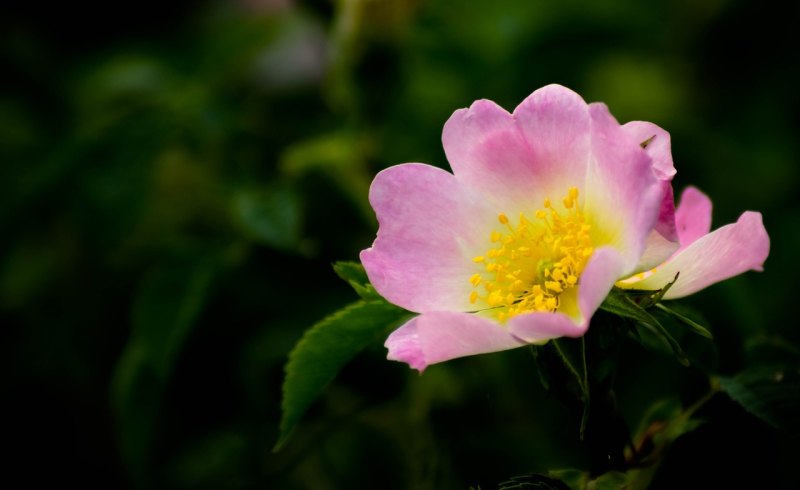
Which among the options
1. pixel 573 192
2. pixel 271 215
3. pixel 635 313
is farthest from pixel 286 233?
pixel 635 313

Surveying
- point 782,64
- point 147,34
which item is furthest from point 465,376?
point 147,34

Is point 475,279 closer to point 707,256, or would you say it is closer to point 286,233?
point 707,256

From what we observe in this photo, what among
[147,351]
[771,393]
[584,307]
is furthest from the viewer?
[147,351]

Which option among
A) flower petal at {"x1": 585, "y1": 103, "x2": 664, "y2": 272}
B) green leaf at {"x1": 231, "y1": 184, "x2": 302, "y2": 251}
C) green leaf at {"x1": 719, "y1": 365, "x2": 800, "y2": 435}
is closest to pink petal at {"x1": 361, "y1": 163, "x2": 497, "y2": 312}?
flower petal at {"x1": 585, "y1": 103, "x2": 664, "y2": 272}

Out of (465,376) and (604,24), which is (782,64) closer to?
(604,24)

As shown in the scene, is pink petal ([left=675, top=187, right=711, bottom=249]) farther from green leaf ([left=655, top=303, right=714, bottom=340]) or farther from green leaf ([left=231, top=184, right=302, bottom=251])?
green leaf ([left=231, top=184, right=302, bottom=251])
